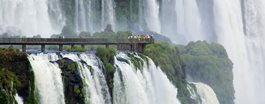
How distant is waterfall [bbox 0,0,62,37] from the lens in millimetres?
117312

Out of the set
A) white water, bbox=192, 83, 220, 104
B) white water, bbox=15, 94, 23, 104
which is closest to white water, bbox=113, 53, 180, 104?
white water, bbox=192, 83, 220, 104

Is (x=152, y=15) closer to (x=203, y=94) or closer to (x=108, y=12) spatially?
(x=108, y=12)

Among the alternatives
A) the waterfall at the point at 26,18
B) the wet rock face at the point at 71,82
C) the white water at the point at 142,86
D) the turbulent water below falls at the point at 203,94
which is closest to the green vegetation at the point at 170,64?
the white water at the point at 142,86

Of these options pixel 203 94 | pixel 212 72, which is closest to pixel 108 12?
pixel 212 72

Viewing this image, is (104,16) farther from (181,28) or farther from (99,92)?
(99,92)

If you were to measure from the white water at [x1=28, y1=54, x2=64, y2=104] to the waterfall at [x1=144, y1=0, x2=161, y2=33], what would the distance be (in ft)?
299

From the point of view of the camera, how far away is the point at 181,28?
161m

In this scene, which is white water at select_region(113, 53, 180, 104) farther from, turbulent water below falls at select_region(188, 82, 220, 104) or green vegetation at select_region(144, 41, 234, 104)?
turbulent water below falls at select_region(188, 82, 220, 104)

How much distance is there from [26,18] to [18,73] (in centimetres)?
6583

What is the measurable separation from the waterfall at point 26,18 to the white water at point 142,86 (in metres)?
31.7

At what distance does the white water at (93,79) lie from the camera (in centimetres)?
6575

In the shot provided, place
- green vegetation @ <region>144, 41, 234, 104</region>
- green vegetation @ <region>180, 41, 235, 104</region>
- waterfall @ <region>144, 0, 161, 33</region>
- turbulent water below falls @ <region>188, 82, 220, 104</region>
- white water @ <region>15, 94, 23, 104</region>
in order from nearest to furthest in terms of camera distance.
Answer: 1. white water @ <region>15, 94, 23, 104</region>
2. green vegetation @ <region>144, 41, 234, 104</region>
3. turbulent water below falls @ <region>188, 82, 220, 104</region>
4. green vegetation @ <region>180, 41, 235, 104</region>
5. waterfall @ <region>144, 0, 161, 33</region>

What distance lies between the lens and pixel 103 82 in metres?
69.6

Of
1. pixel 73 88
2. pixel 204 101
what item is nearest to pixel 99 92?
pixel 73 88
